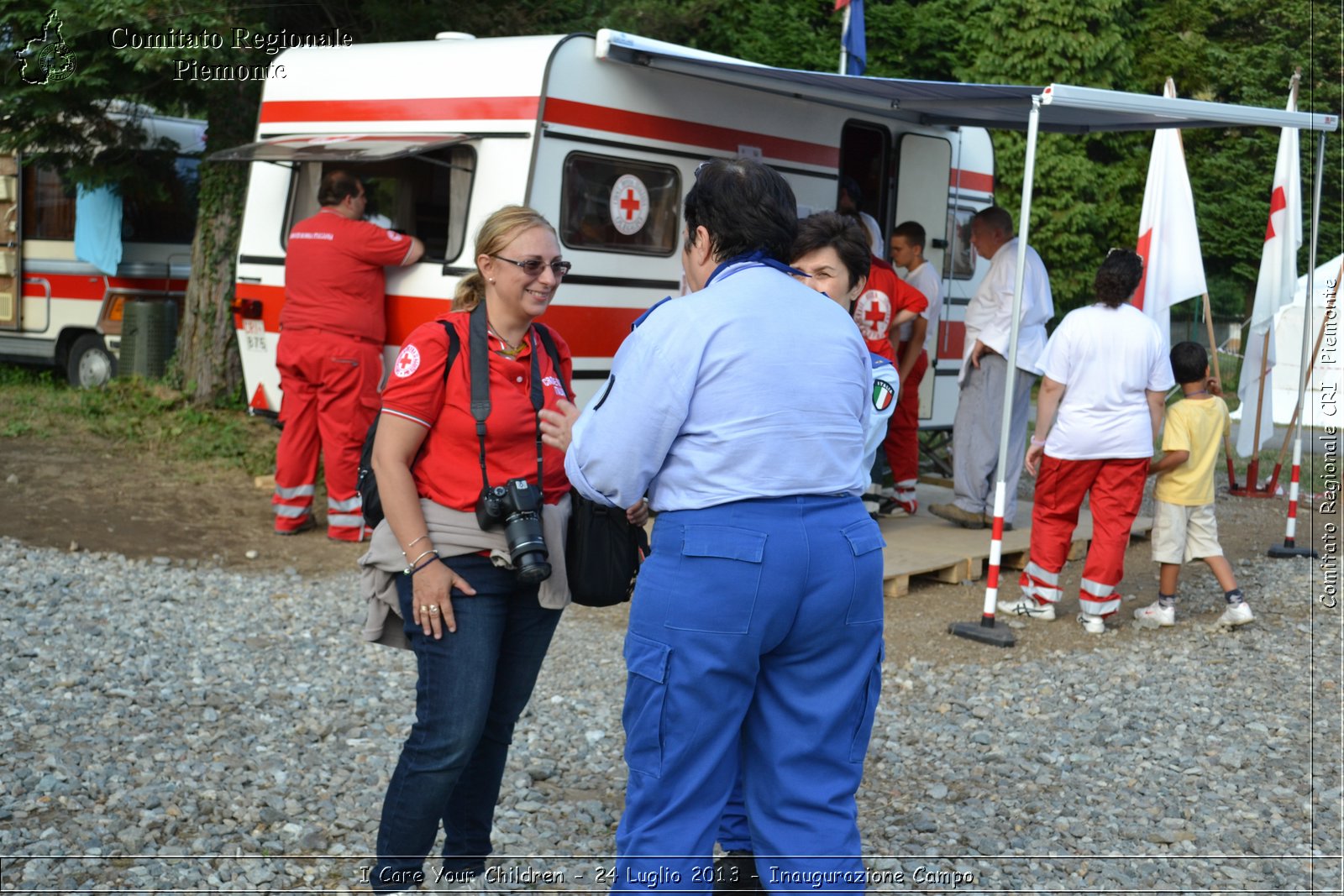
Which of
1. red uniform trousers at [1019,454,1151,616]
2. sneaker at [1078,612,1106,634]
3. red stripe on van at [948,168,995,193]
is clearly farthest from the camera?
red stripe on van at [948,168,995,193]

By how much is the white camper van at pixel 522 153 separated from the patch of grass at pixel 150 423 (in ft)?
4.00

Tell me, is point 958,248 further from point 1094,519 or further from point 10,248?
point 10,248

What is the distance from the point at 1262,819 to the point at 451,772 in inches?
113

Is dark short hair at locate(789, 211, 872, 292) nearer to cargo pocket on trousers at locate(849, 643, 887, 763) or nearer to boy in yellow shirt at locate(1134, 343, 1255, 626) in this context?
cargo pocket on trousers at locate(849, 643, 887, 763)

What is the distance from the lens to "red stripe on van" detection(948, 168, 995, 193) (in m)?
10.1

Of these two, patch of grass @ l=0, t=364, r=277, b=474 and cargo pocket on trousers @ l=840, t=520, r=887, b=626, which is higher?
cargo pocket on trousers @ l=840, t=520, r=887, b=626

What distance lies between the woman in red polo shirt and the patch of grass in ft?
21.7

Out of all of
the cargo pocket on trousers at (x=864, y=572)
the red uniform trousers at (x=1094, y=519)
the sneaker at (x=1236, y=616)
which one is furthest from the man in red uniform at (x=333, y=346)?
the cargo pocket on trousers at (x=864, y=572)

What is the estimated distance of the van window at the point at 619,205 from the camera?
735cm

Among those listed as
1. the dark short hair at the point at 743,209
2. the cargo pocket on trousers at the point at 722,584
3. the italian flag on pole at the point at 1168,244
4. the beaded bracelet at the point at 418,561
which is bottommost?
the beaded bracelet at the point at 418,561

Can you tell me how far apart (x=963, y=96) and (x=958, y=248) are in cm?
335

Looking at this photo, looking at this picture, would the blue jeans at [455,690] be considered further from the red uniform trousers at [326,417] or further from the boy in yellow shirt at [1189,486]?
the red uniform trousers at [326,417]

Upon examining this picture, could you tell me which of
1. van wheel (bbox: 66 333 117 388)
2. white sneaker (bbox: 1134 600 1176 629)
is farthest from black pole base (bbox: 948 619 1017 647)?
van wheel (bbox: 66 333 117 388)

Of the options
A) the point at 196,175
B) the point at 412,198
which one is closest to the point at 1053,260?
the point at 196,175
